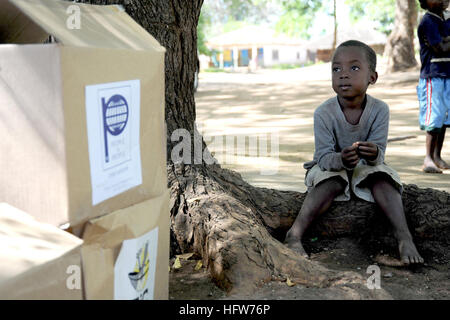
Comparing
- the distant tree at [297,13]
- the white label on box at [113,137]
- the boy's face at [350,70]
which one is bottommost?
the white label on box at [113,137]

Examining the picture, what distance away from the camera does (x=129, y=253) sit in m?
1.68

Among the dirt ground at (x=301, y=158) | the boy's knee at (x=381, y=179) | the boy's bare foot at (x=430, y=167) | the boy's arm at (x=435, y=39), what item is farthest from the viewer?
the boy's bare foot at (x=430, y=167)

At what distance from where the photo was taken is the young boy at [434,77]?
4.79m

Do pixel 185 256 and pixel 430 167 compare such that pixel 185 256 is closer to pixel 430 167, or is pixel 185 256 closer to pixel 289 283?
pixel 289 283

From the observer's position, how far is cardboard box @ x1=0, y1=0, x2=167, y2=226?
1454 millimetres

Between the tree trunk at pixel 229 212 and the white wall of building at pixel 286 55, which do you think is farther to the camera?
the white wall of building at pixel 286 55

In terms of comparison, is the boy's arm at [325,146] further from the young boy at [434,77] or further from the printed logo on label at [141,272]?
the young boy at [434,77]

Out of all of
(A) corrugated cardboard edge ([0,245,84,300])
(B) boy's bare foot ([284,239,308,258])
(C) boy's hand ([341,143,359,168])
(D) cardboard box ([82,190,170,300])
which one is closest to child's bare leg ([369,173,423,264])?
(C) boy's hand ([341,143,359,168])

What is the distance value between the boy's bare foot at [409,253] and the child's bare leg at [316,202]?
0.47m

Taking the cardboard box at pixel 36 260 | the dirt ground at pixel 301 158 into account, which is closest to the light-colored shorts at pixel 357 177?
the dirt ground at pixel 301 158

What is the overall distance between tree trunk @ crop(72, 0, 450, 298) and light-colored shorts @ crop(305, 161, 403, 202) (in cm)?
6

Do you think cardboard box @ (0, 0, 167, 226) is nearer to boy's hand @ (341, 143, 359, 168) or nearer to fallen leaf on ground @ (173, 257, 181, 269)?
fallen leaf on ground @ (173, 257, 181, 269)
